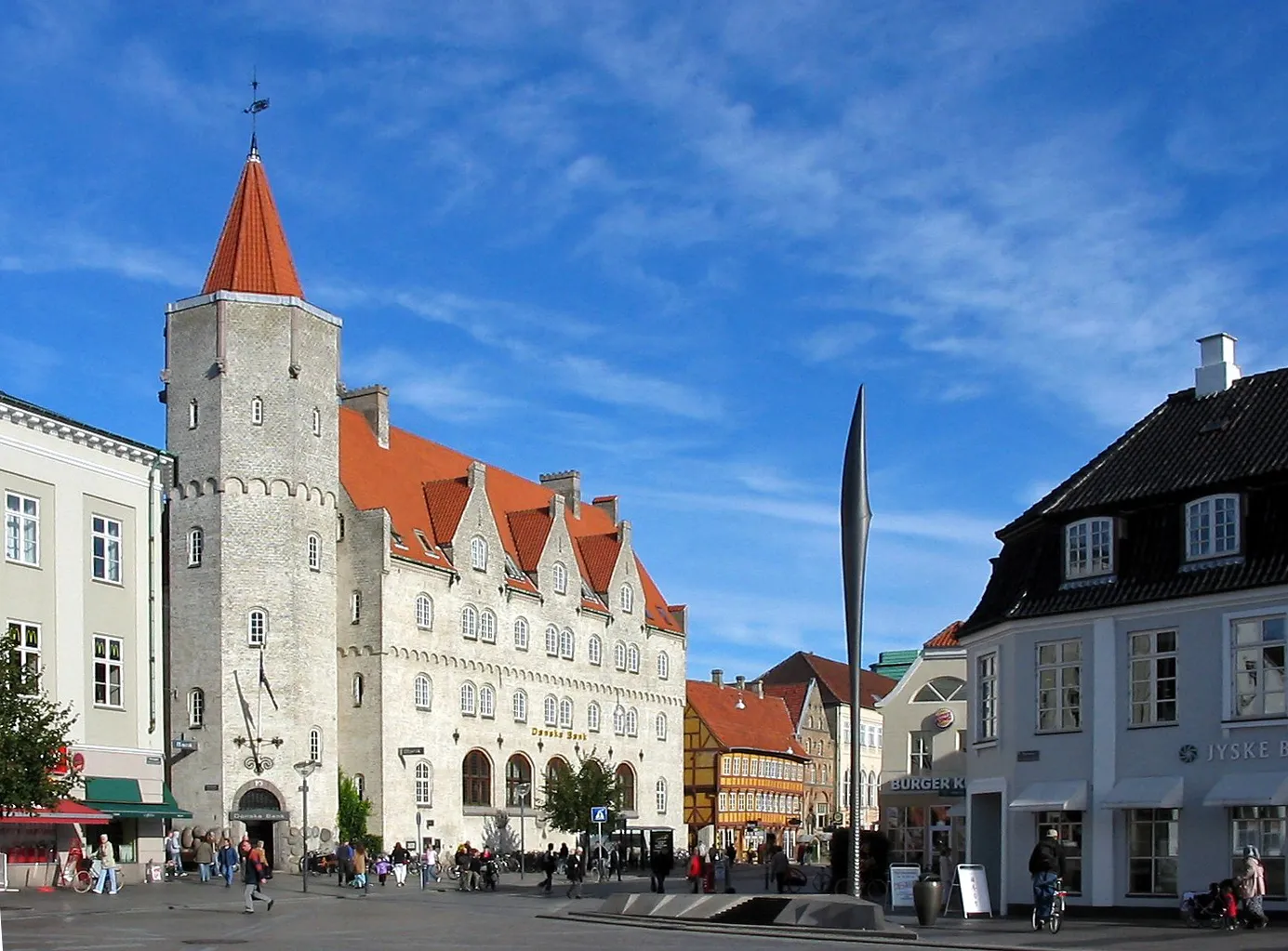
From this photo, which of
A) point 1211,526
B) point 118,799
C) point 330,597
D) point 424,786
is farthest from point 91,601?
point 1211,526

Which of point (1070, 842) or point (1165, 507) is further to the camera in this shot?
point (1070, 842)

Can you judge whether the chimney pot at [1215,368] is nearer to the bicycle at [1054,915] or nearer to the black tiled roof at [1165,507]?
the black tiled roof at [1165,507]

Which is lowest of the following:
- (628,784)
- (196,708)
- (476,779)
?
(628,784)

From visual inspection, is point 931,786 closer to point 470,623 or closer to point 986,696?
point 986,696

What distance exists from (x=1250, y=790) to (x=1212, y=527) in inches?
182

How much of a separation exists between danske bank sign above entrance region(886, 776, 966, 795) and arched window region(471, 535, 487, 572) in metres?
31.0

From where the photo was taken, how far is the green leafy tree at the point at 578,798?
7275 cm

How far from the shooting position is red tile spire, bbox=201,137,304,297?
66.5 metres

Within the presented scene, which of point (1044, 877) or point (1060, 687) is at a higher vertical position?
point (1060, 687)

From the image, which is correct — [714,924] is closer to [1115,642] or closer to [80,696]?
[1115,642]

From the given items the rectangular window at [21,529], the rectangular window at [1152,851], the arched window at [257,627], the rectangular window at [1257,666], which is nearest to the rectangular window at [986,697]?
the rectangular window at [1152,851]

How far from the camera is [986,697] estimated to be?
35031 mm

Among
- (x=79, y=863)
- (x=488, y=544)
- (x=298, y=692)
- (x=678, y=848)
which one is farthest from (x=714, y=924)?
(x=678, y=848)

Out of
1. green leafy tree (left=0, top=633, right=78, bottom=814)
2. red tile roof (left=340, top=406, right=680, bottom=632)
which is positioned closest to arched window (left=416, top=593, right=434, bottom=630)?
red tile roof (left=340, top=406, right=680, bottom=632)
